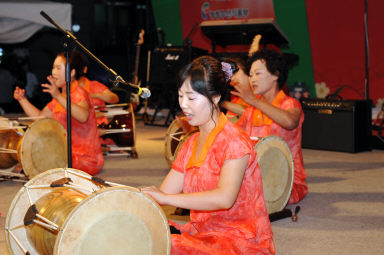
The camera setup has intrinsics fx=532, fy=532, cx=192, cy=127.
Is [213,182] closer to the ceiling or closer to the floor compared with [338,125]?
closer to the ceiling

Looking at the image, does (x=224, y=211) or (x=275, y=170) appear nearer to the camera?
(x=224, y=211)

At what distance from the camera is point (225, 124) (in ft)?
7.36

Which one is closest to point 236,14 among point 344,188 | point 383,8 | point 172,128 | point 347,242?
point 383,8

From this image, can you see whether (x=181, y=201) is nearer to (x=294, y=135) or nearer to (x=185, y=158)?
(x=185, y=158)

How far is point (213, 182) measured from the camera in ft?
7.21

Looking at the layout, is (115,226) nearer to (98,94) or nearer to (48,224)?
(48,224)

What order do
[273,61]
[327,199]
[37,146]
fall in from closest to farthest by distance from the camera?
1. [273,61]
2. [327,199]
3. [37,146]

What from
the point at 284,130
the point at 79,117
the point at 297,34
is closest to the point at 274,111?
the point at 284,130

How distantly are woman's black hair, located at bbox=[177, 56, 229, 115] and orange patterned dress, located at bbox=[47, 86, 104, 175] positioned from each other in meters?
2.89

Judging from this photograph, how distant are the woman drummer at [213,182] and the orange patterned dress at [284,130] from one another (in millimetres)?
1705

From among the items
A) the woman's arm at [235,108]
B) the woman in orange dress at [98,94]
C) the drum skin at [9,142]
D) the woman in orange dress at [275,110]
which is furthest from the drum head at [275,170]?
the woman in orange dress at [98,94]

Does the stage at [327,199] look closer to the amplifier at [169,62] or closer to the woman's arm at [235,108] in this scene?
the woman's arm at [235,108]

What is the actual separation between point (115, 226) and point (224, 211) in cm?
52

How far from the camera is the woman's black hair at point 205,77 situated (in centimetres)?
213
